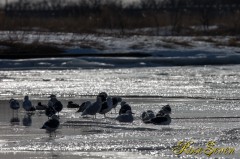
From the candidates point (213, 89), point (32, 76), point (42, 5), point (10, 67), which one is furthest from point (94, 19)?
point (42, 5)

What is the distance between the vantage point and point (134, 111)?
11.8 m

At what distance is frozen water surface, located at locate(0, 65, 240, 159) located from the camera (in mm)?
8234

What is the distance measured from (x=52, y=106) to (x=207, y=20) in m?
28.9

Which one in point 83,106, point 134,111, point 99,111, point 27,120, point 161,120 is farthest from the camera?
point 134,111

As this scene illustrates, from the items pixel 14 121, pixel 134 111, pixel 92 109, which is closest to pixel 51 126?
pixel 14 121

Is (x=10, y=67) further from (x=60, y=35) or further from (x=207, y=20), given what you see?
(x=207, y=20)

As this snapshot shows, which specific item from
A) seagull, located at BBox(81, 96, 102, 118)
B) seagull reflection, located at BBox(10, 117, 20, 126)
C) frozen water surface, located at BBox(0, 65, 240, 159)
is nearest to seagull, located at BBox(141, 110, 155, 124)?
frozen water surface, located at BBox(0, 65, 240, 159)

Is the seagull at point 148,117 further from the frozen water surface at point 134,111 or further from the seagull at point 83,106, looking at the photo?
Result: the seagull at point 83,106

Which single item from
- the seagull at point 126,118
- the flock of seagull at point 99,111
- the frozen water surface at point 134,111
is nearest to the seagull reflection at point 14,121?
the frozen water surface at point 134,111

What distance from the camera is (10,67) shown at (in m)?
21.3

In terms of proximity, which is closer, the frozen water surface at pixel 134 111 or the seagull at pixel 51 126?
the frozen water surface at pixel 134 111

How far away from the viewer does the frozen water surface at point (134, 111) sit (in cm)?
823

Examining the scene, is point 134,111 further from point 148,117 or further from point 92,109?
point 148,117

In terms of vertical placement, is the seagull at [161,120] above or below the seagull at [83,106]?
below
